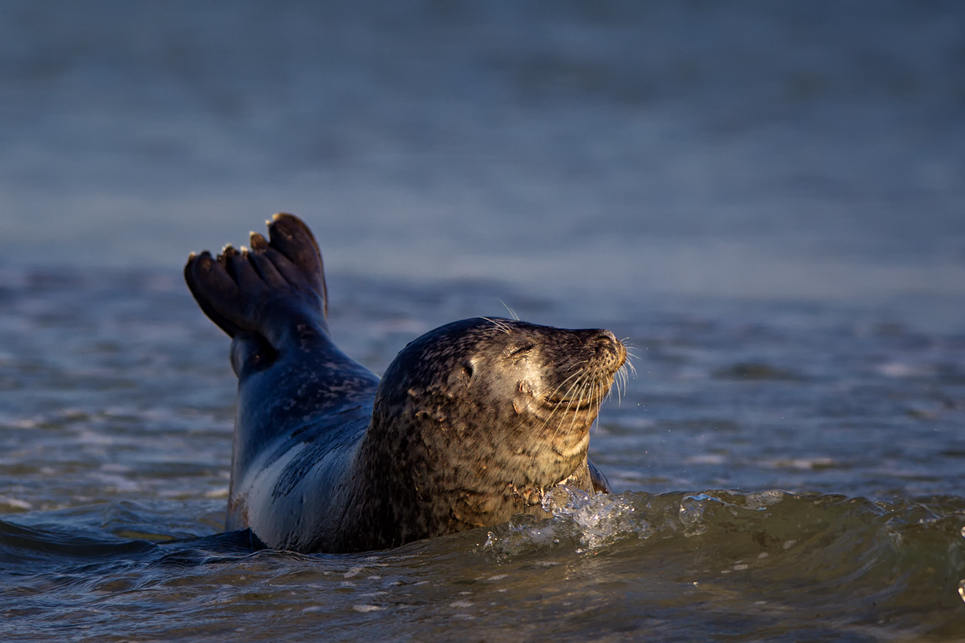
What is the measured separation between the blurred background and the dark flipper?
3.97 meters

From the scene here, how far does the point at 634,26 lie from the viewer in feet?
62.5

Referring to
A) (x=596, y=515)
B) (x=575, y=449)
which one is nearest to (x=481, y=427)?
(x=575, y=449)

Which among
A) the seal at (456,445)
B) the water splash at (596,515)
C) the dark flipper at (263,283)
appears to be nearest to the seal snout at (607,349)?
the seal at (456,445)

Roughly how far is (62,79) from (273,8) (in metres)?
4.37

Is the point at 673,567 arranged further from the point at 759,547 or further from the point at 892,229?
the point at 892,229

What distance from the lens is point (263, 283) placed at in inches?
227

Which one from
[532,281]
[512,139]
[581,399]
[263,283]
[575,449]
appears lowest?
[575,449]

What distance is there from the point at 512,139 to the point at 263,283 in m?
9.67

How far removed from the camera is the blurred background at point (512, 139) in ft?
35.3

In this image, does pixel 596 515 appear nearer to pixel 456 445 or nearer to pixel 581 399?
pixel 581 399

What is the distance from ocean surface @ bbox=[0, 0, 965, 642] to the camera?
350 cm

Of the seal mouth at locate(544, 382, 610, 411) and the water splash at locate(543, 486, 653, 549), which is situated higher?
the seal mouth at locate(544, 382, 610, 411)

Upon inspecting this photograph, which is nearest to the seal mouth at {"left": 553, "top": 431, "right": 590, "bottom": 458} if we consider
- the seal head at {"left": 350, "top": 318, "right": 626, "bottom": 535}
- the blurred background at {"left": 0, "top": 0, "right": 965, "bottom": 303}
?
the seal head at {"left": 350, "top": 318, "right": 626, "bottom": 535}

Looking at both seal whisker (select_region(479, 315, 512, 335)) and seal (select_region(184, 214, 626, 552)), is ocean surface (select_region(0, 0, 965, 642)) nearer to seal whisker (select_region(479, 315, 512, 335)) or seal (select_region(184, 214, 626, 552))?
seal (select_region(184, 214, 626, 552))
